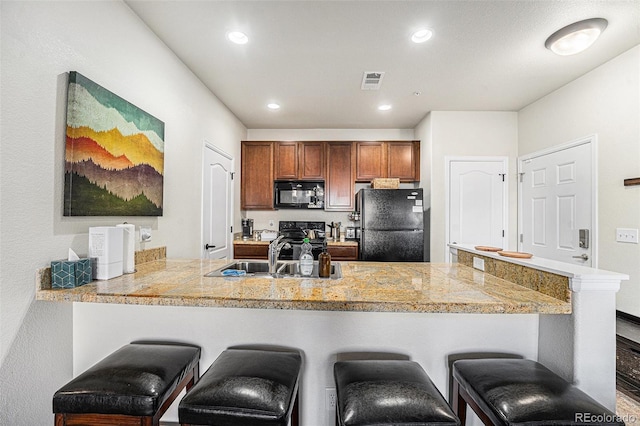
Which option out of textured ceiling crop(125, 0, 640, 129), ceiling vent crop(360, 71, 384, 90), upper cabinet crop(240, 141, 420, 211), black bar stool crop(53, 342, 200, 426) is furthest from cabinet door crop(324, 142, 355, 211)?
black bar stool crop(53, 342, 200, 426)

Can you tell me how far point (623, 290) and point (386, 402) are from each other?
8.13 ft

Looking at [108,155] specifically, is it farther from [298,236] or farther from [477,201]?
[477,201]

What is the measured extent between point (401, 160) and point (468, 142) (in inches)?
34.4

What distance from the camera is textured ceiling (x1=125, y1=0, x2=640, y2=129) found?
1802 mm

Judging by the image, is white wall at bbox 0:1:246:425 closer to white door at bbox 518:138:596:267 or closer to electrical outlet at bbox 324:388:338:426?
electrical outlet at bbox 324:388:338:426

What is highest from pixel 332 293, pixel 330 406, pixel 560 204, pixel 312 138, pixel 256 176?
pixel 312 138

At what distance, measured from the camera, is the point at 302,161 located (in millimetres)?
4125

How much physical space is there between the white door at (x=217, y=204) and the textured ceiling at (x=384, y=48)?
2.38ft

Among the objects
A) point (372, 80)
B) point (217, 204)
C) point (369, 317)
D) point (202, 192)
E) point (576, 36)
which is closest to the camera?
point (369, 317)

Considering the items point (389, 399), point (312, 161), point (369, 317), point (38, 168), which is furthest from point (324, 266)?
point (312, 161)

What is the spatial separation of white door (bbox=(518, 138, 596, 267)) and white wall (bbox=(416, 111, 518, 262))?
124mm

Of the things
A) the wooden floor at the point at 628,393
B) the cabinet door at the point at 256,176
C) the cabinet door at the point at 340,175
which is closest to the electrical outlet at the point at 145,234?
the cabinet door at the point at 256,176

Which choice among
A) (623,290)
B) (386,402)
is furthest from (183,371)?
(623,290)

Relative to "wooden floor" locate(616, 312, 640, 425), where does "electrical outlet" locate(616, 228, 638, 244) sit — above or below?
above
